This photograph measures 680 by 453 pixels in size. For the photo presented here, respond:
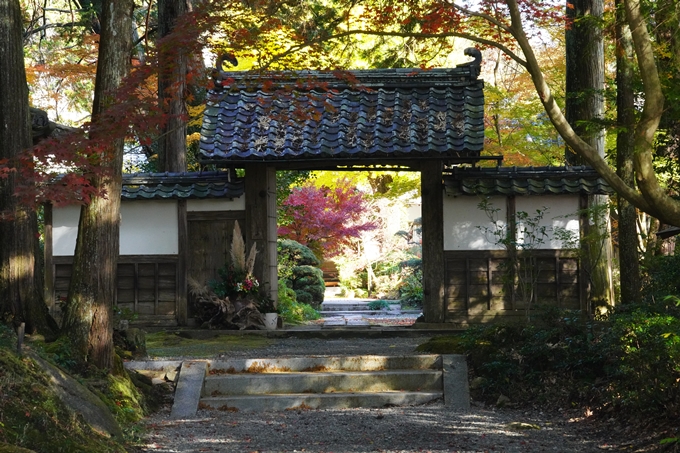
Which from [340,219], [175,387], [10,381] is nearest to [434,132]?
[175,387]

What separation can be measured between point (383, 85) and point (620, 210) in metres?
4.84

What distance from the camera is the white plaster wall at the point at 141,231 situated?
1166cm

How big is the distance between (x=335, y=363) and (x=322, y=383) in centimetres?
43

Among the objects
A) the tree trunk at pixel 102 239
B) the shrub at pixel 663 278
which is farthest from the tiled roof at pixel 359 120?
the tree trunk at pixel 102 239

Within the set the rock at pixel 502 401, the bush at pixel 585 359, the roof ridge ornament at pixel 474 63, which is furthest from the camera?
the roof ridge ornament at pixel 474 63

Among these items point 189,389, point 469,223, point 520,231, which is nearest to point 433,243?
point 469,223

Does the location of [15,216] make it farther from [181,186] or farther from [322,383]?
[181,186]

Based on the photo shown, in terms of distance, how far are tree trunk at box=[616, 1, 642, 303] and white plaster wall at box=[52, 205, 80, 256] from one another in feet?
25.5

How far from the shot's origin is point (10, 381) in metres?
4.69

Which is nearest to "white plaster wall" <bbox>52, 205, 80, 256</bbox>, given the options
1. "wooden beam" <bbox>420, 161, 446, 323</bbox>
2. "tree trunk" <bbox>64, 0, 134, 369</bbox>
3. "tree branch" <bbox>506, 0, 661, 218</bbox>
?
"tree trunk" <bbox>64, 0, 134, 369</bbox>

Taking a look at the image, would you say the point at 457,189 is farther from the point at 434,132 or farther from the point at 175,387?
the point at 175,387

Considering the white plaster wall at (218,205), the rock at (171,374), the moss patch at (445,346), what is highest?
the white plaster wall at (218,205)

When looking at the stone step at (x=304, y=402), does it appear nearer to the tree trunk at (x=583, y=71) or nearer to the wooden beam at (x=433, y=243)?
the wooden beam at (x=433, y=243)

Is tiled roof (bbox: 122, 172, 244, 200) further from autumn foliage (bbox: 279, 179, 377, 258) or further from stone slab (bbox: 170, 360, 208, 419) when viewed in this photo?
autumn foliage (bbox: 279, 179, 377, 258)
